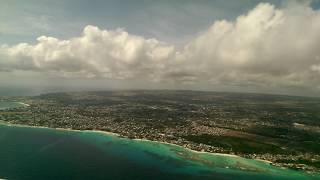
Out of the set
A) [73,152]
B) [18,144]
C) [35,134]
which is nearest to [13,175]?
[73,152]

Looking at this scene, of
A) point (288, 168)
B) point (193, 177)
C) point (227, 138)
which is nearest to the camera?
point (193, 177)

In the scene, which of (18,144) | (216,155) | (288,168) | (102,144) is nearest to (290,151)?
(288,168)

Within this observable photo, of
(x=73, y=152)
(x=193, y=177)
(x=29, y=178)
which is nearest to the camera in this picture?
(x=29, y=178)

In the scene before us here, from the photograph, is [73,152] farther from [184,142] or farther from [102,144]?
[184,142]

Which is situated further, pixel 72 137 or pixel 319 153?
pixel 72 137

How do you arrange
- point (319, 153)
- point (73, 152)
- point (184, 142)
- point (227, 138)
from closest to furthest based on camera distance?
1. point (73, 152)
2. point (319, 153)
3. point (184, 142)
4. point (227, 138)

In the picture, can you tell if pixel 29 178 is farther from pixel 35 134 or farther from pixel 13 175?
pixel 35 134

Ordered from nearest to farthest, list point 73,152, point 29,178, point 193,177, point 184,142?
point 29,178, point 193,177, point 73,152, point 184,142
